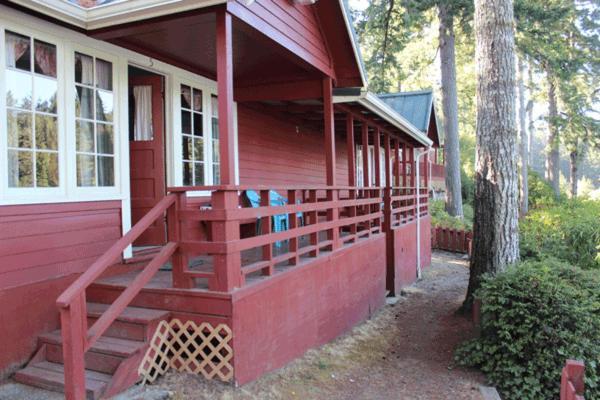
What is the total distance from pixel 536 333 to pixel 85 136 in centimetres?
497

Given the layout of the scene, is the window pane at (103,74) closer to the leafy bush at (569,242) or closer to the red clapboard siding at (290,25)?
the red clapboard siding at (290,25)

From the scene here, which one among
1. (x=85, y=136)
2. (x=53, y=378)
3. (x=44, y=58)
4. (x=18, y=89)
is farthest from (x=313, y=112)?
(x=53, y=378)

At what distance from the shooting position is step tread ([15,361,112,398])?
337 cm

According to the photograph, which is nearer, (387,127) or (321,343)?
(321,343)

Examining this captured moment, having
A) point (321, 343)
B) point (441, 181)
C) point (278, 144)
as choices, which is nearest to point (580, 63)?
point (441, 181)

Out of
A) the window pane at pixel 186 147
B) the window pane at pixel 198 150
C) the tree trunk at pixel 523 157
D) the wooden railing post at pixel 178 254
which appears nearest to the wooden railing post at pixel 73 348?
the wooden railing post at pixel 178 254

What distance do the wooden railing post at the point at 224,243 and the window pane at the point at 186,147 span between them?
96.8 inches

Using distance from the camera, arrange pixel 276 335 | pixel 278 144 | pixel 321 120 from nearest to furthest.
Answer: pixel 276 335
pixel 278 144
pixel 321 120

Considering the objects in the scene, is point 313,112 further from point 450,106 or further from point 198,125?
point 450,106

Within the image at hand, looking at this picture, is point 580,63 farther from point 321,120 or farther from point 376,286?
point 376,286

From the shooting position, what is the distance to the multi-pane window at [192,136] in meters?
6.15

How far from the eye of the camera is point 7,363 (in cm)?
383

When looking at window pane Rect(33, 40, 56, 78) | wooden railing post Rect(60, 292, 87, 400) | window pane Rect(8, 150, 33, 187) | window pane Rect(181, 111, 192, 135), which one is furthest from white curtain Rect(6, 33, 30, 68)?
wooden railing post Rect(60, 292, 87, 400)

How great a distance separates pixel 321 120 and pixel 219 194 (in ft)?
22.1
